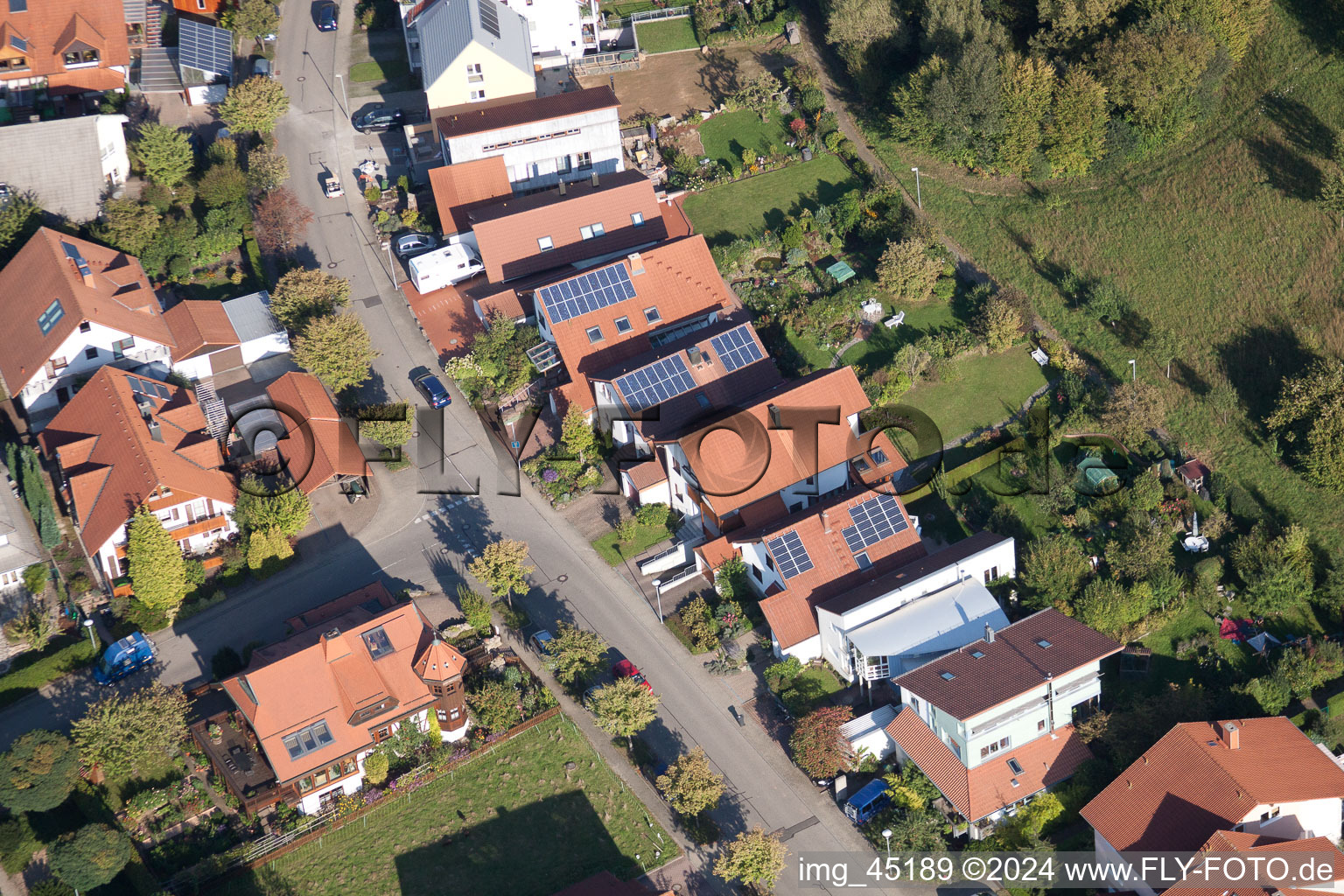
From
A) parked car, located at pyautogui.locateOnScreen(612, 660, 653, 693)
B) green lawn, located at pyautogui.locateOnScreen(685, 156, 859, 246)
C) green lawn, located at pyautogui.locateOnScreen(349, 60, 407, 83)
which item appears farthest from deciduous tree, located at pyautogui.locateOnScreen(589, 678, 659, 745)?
green lawn, located at pyautogui.locateOnScreen(349, 60, 407, 83)

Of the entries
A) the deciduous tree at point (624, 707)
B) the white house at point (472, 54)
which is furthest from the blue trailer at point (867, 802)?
the white house at point (472, 54)

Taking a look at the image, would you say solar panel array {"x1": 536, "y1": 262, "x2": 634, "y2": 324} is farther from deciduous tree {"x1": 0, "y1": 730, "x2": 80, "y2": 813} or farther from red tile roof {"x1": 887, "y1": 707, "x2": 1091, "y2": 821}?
deciduous tree {"x1": 0, "y1": 730, "x2": 80, "y2": 813}

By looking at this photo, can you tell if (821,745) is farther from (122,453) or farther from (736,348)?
(122,453)

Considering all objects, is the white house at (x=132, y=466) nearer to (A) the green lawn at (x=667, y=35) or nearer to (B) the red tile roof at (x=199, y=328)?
(B) the red tile roof at (x=199, y=328)

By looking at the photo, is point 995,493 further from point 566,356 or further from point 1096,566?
point 566,356

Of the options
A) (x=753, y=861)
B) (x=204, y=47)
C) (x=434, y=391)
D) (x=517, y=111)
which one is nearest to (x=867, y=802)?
(x=753, y=861)

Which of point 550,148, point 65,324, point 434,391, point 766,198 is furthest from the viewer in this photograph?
point 766,198
